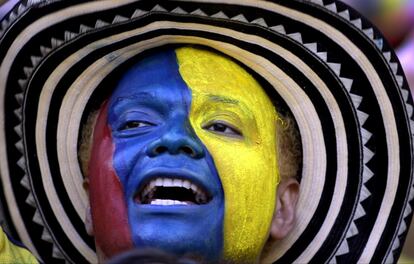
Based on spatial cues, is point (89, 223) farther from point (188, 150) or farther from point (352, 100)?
point (352, 100)

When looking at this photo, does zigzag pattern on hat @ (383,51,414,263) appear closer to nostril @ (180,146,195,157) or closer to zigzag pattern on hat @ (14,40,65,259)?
nostril @ (180,146,195,157)

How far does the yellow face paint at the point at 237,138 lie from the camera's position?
251 cm

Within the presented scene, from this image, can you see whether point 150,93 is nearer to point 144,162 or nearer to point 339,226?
point 144,162

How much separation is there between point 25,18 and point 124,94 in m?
0.27

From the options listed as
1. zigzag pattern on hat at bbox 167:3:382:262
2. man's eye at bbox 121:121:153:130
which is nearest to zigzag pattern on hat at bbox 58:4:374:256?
zigzag pattern on hat at bbox 167:3:382:262

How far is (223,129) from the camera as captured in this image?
8.50 ft

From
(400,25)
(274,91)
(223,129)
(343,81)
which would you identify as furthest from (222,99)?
(400,25)

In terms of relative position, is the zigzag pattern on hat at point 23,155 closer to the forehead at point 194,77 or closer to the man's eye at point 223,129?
the forehead at point 194,77

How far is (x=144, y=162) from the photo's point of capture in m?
2.49

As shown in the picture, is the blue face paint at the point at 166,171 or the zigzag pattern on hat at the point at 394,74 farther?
the zigzag pattern on hat at the point at 394,74

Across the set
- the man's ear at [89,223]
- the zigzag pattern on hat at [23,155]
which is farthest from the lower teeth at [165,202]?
the zigzag pattern on hat at [23,155]

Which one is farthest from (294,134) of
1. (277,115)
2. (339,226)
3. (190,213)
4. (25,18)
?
(25,18)

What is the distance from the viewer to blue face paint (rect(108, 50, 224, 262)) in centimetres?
245

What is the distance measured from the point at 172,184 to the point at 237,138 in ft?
0.63
